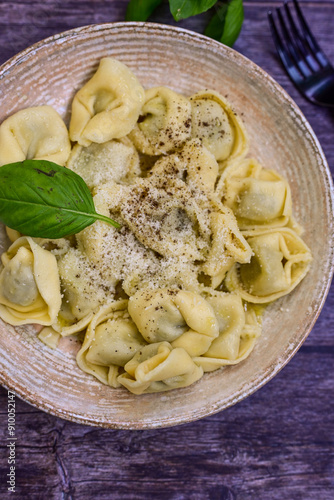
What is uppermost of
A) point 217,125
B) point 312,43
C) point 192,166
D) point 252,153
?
point 312,43

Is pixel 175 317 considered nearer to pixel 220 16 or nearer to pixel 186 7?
pixel 186 7

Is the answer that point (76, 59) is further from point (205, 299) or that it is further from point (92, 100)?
point (205, 299)

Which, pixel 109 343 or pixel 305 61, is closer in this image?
pixel 109 343

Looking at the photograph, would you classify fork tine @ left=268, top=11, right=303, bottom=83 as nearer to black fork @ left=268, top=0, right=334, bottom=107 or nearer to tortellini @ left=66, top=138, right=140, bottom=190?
black fork @ left=268, top=0, right=334, bottom=107

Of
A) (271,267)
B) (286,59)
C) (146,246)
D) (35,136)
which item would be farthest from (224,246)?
(286,59)

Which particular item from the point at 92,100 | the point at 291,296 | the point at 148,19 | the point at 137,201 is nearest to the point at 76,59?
the point at 92,100

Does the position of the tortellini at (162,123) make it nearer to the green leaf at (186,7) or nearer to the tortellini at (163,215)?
the tortellini at (163,215)

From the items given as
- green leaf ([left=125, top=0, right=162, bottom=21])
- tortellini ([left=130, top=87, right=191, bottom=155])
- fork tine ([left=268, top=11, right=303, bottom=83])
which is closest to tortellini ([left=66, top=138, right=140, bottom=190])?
tortellini ([left=130, top=87, right=191, bottom=155])
